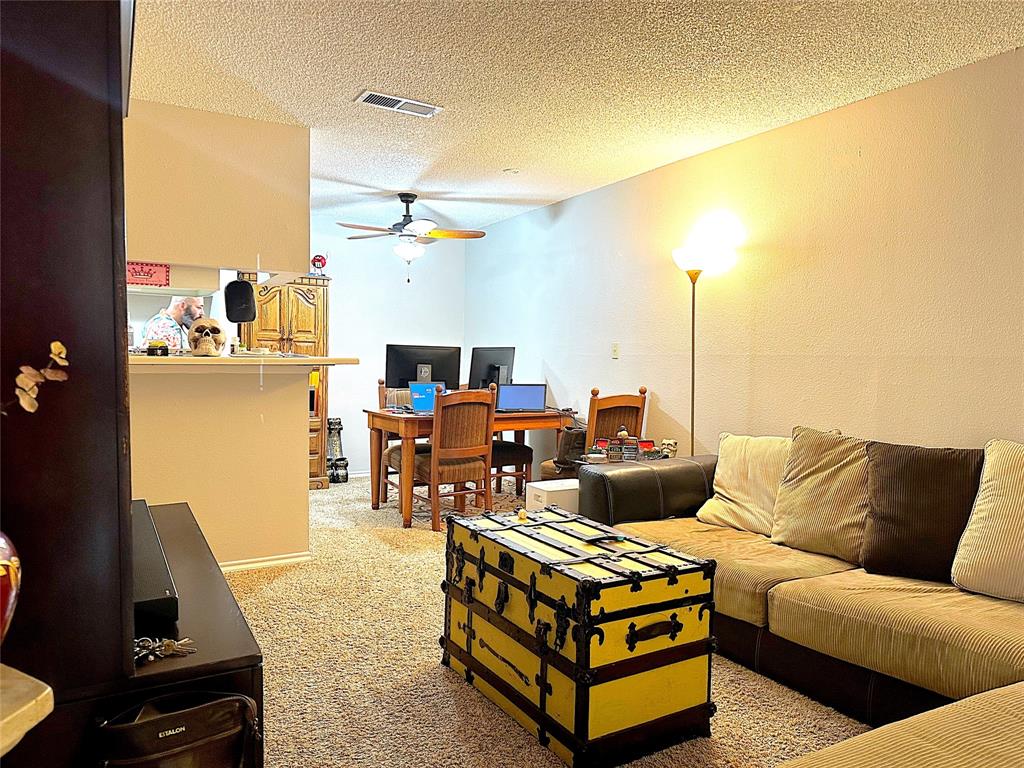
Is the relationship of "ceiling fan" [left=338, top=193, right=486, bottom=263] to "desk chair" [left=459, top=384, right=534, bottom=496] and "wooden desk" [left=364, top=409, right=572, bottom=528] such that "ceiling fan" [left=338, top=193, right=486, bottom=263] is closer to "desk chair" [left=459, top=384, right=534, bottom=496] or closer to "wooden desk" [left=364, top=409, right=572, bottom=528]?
"wooden desk" [left=364, top=409, right=572, bottom=528]

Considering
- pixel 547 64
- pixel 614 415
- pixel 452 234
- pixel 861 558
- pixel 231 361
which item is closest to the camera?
pixel 861 558

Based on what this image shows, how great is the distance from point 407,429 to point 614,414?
135cm

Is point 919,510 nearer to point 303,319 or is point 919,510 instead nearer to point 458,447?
point 458,447

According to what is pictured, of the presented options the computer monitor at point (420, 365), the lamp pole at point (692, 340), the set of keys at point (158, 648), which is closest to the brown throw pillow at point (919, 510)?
the lamp pole at point (692, 340)

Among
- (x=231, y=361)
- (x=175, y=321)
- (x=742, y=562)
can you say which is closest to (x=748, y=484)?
(x=742, y=562)

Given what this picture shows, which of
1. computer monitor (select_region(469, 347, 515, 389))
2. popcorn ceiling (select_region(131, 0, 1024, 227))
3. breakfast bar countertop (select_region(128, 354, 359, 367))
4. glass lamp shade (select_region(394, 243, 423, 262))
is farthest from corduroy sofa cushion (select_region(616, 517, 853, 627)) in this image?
glass lamp shade (select_region(394, 243, 423, 262))

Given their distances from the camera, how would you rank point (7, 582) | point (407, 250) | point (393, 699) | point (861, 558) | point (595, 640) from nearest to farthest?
point (7, 582) < point (595, 640) < point (393, 699) < point (861, 558) < point (407, 250)

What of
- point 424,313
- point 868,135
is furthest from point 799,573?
point 424,313

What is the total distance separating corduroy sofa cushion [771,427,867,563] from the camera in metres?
2.96

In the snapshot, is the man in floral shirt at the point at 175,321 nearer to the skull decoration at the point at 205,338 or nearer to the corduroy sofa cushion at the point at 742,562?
the skull decoration at the point at 205,338

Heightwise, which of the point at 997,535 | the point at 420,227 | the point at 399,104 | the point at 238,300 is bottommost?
the point at 997,535

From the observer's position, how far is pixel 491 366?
5.99 m

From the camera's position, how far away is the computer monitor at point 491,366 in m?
5.86

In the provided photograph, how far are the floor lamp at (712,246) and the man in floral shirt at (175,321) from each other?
2.75 metres
